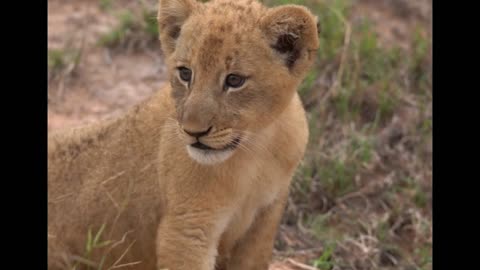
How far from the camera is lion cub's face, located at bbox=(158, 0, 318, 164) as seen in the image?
361cm

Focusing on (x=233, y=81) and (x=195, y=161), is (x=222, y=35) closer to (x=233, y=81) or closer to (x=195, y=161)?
(x=233, y=81)

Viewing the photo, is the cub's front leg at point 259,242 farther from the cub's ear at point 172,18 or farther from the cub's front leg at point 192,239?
the cub's ear at point 172,18

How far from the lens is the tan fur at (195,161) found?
367 centimetres

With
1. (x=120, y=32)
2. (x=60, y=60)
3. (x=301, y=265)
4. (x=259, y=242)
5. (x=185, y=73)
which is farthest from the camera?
(x=120, y=32)

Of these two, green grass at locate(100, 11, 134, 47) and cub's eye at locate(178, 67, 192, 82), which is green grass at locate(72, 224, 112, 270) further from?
green grass at locate(100, 11, 134, 47)

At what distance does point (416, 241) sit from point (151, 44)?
2.76 meters

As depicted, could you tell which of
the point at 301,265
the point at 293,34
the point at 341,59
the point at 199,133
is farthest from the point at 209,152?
the point at 341,59

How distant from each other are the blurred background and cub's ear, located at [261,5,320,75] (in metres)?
1.96

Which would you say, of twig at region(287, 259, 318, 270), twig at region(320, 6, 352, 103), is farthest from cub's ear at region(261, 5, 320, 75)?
twig at region(320, 6, 352, 103)

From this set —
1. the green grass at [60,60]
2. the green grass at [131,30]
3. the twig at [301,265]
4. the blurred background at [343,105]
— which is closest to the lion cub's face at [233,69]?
the twig at [301,265]

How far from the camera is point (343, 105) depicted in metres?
6.83

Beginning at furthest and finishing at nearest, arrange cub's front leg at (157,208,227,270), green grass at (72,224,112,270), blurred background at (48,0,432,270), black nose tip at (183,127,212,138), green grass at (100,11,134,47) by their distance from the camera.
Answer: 1. green grass at (100,11,134,47)
2. blurred background at (48,0,432,270)
3. cub's front leg at (157,208,227,270)
4. green grass at (72,224,112,270)
5. black nose tip at (183,127,212,138)

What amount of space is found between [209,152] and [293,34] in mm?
611

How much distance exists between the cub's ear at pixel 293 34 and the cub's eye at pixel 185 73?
0.36 meters
